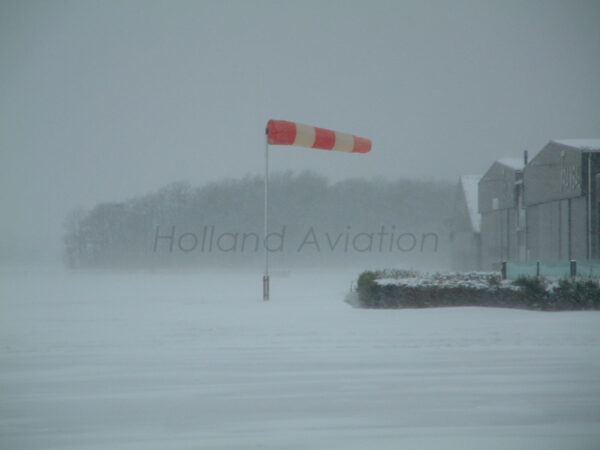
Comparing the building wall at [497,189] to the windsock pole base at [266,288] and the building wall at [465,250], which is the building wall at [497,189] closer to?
the building wall at [465,250]

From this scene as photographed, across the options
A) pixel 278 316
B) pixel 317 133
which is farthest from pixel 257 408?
pixel 317 133

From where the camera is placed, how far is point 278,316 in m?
14.7

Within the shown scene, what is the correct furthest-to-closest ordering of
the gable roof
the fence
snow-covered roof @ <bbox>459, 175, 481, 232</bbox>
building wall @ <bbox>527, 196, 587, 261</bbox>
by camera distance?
1. snow-covered roof @ <bbox>459, 175, 481, 232</bbox>
2. building wall @ <bbox>527, 196, 587, 261</bbox>
3. the gable roof
4. the fence

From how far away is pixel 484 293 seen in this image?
16.2 m

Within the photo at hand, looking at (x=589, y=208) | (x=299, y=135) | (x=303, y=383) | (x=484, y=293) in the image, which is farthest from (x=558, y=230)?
(x=303, y=383)

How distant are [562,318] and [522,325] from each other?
179 centimetres

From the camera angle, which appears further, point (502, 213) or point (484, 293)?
point (502, 213)

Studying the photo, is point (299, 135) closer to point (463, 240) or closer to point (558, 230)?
point (558, 230)

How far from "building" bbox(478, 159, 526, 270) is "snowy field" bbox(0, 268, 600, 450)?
1807cm

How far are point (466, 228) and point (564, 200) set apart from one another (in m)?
15.0

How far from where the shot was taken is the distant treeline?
203 feet

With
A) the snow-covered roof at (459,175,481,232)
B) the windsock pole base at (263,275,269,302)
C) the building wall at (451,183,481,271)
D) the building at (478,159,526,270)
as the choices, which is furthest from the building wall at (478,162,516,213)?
the windsock pole base at (263,275,269,302)

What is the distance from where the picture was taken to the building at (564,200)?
23.3 metres

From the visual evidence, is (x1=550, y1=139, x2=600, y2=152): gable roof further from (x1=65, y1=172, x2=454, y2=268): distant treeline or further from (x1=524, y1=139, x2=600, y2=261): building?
(x1=65, y1=172, x2=454, y2=268): distant treeline
